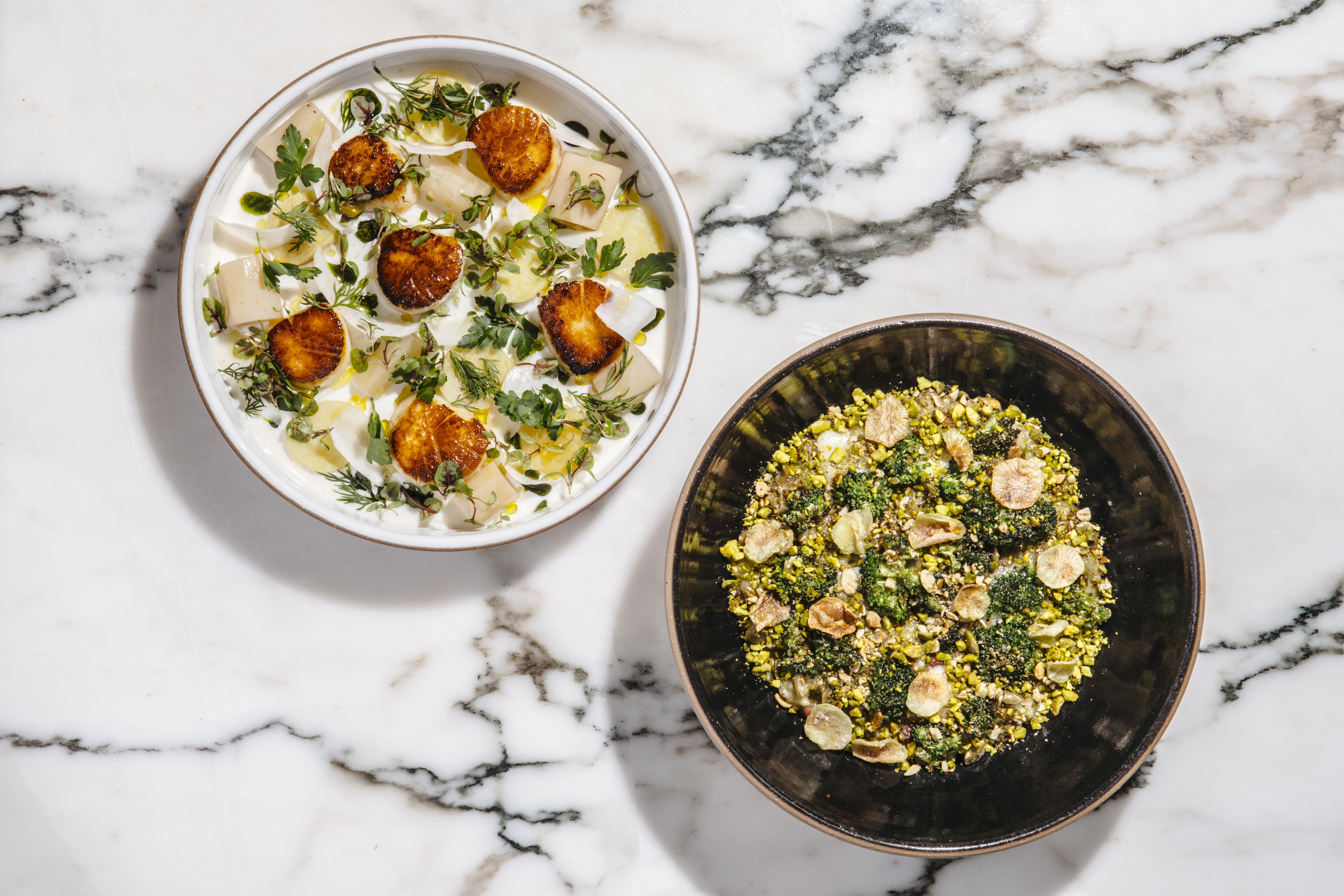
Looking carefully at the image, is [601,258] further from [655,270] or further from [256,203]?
[256,203]

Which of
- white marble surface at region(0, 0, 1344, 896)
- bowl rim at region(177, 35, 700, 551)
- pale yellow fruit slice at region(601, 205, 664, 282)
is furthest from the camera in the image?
white marble surface at region(0, 0, 1344, 896)

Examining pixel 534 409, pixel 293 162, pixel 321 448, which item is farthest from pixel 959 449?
pixel 293 162

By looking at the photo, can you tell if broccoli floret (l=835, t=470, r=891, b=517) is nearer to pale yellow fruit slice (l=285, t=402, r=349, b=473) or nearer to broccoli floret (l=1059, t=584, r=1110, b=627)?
broccoli floret (l=1059, t=584, r=1110, b=627)

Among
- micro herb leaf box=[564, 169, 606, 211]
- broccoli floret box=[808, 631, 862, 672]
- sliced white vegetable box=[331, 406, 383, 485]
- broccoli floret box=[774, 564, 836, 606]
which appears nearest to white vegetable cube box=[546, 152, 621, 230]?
micro herb leaf box=[564, 169, 606, 211]

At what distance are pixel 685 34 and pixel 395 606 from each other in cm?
117

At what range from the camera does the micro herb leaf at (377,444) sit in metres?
1.33

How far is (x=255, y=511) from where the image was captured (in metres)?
1.54

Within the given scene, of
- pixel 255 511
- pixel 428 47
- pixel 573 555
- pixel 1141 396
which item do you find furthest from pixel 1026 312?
pixel 255 511

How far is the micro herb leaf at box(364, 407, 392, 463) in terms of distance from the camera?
1328 mm

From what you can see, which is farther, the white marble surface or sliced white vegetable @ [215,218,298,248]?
the white marble surface

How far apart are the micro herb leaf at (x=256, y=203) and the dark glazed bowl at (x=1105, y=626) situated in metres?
0.81

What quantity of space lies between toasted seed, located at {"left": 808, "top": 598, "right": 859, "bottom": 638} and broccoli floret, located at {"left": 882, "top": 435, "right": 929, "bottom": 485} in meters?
0.23

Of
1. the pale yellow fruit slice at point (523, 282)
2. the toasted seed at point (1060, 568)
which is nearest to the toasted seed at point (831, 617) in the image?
the toasted seed at point (1060, 568)

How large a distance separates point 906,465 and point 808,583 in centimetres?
26
